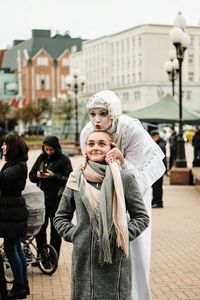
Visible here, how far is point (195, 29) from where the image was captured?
95688mm

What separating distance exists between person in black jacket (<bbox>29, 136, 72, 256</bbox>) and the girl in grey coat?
3607 millimetres

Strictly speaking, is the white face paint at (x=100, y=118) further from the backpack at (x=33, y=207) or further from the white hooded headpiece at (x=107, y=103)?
the backpack at (x=33, y=207)

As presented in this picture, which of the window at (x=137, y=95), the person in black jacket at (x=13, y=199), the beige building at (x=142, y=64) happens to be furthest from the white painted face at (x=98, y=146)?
the window at (x=137, y=95)

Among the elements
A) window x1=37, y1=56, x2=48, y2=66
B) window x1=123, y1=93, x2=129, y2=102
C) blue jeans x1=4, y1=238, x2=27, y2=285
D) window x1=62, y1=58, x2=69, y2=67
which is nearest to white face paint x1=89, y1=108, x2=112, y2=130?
blue jeans x1=4, y1=238, x2=27, y2=285

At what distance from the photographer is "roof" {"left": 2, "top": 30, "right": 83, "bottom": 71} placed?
114 m

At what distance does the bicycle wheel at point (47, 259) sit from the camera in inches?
→ 292

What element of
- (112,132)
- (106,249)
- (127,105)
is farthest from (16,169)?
(127,105)

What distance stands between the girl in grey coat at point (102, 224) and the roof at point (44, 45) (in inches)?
4343

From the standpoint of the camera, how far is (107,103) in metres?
4.14

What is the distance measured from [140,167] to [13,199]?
1.98m

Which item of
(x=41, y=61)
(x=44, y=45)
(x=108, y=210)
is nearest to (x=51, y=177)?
(x=108, y=210)

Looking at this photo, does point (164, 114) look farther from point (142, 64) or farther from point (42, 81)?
point (42, 81)

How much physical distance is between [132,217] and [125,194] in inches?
6.4

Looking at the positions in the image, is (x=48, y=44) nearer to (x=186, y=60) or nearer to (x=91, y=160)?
(x=186, y=60)
